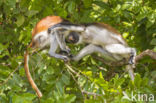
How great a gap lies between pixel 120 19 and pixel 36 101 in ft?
5.06

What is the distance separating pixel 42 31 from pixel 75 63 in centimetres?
54

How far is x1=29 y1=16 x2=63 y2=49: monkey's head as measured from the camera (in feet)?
10.8

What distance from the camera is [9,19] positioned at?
3506 mm

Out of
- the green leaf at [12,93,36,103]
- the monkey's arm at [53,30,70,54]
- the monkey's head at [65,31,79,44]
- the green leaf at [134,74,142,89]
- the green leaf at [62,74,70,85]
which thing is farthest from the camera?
the monkey's head at [65,31,79,44]

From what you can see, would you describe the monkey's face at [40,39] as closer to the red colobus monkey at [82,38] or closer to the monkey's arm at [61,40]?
the red colobus monkey at [82,38]

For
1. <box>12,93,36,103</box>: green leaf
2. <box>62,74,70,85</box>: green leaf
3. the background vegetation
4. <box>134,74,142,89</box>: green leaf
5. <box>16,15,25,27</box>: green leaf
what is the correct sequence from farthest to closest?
<box>16,15,25,27</box>: green leaf → <box>62,74,70,85</box>: green leaf → the background vegetation → <box>134,74,142,89</box>: green leaf → <box>12,93,36,103</box>: green leaf

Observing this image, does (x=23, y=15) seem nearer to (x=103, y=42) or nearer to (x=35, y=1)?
(x=35, y=1)

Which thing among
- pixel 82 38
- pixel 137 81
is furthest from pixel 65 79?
pixel 82 38

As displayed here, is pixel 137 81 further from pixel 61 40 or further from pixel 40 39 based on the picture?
pixel 40 39

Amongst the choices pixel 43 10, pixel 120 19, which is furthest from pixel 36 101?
pixel 120 19

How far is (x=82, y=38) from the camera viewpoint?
3.46 meters

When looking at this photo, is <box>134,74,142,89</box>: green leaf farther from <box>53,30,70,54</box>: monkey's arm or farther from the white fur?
the white fur

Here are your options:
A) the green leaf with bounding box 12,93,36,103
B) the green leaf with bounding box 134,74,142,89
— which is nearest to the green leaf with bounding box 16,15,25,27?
the green leaf with bounding box 12,93,36,103

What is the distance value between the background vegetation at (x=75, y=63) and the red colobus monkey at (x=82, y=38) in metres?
0.10
